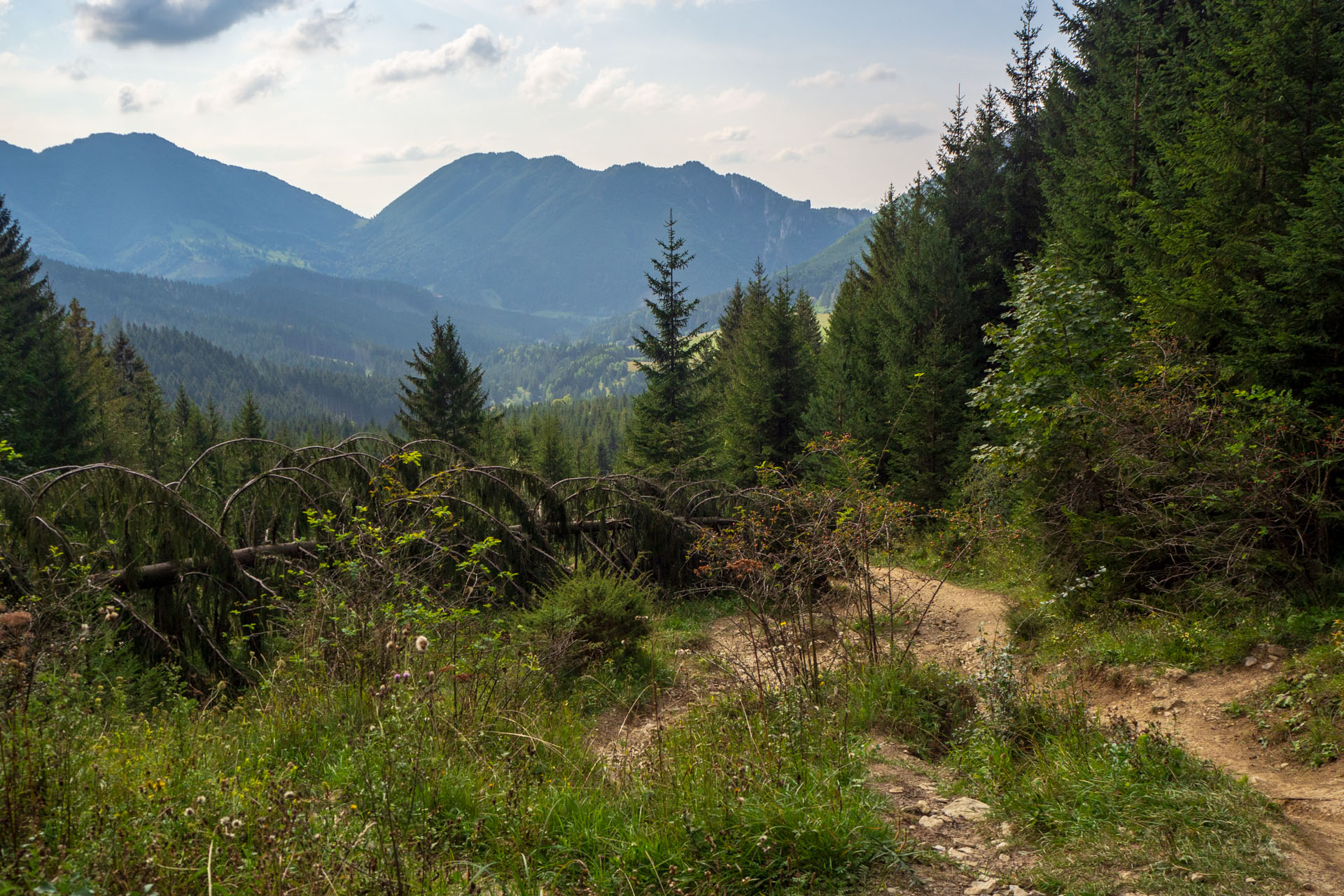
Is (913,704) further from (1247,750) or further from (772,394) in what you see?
(772,394)

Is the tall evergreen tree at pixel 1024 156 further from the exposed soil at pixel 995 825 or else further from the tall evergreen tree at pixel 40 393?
the tall evergreen tree at pixel 40 393

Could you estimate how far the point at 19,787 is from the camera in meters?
2.40

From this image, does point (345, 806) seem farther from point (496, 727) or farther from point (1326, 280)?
point (1326, 280)

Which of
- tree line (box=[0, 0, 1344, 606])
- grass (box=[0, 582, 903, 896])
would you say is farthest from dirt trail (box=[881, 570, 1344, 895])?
grass (box=[0, 582, 903, 896])

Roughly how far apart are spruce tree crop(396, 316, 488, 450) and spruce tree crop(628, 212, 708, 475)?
21.0 feet

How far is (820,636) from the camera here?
958cm

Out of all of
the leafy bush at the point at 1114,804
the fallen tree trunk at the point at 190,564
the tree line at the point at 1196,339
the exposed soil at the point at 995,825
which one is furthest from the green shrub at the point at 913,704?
the fallen tree trunk at the point at 190,564

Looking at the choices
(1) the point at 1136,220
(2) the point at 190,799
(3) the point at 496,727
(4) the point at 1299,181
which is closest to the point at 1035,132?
(1) the point at 1136,220

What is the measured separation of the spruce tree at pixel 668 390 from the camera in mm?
25016

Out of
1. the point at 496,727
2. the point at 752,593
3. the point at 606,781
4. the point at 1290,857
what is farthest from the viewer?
the point at 752,593

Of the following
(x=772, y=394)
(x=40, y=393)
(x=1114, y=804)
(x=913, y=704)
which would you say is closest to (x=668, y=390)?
(x=772, y=394)

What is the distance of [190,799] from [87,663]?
2.62 m

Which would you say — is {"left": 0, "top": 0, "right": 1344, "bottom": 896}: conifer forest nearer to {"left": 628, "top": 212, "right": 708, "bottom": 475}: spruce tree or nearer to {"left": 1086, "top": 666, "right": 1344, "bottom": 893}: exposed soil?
{"left": 1086, "top": 666, "right": 1344, "bottom": 893}: exposed soil

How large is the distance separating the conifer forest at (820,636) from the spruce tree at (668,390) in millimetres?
10687
